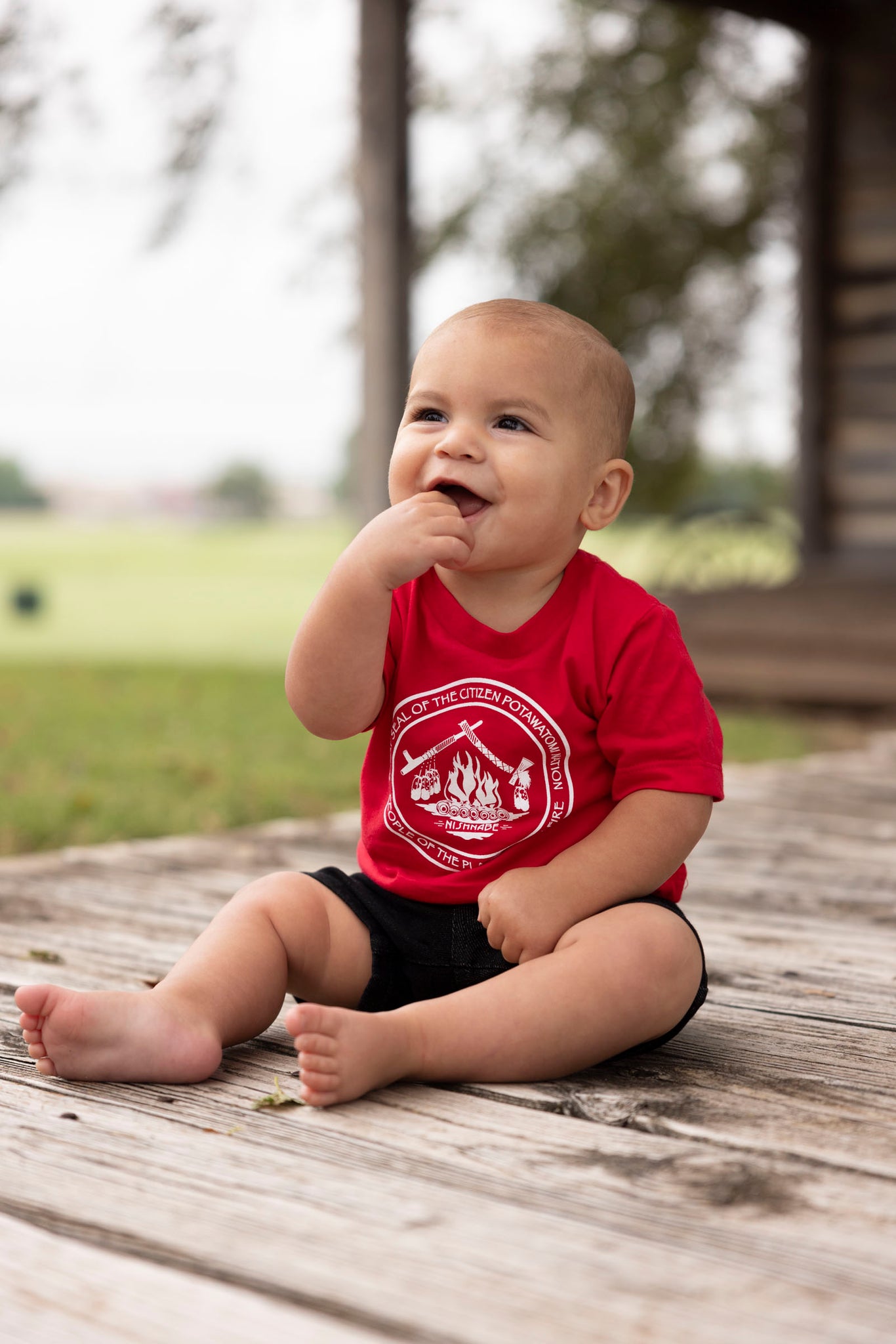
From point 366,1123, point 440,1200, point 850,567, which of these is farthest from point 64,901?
point 850,567

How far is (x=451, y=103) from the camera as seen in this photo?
7.48 m

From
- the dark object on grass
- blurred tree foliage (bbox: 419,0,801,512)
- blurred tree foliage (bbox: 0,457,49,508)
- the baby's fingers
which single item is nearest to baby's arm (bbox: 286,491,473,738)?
the baby's fingers

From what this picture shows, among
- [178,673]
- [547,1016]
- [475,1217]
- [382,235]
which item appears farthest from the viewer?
[178,673]

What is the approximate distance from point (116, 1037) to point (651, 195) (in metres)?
7.40

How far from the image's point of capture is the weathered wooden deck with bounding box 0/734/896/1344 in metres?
0.96

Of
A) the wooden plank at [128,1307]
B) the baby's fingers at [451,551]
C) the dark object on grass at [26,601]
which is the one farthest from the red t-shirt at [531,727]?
the dark object on grass at [26,601]

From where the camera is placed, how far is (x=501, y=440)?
4.91ft

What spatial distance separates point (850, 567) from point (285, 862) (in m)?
5.36

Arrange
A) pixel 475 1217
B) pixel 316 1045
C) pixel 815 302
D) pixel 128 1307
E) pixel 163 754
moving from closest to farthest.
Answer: pixel 128 1307 < pixel 475 1217 < pixel 316 1045 < pixel 163 754 < pixel 815 302

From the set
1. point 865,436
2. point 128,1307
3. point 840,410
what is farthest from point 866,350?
point 128,1307

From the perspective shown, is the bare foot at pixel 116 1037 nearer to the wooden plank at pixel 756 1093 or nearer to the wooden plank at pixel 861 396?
the wooden plank at pixel 756 1093

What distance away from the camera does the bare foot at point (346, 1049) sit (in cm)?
130

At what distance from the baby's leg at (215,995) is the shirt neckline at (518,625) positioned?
32cm

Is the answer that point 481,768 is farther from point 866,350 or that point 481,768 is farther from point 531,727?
point 866,350
